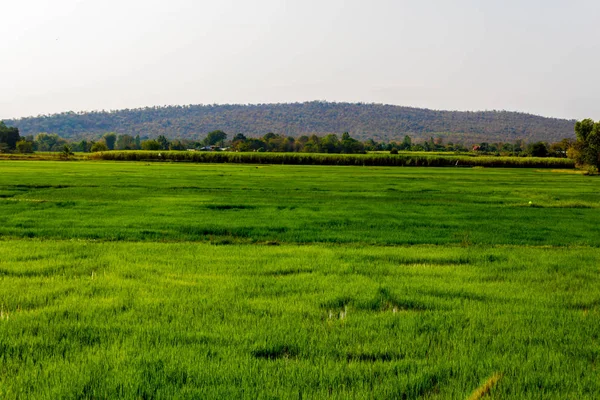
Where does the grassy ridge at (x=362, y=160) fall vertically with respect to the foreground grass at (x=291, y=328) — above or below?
above

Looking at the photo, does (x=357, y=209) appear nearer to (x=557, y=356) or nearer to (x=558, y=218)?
(x=558, y=218)

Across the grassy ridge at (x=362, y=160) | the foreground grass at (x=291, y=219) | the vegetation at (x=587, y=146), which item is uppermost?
the vegetation at (x=587, y=146)

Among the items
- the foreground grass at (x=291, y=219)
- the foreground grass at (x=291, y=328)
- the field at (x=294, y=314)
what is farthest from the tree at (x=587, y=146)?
the foreground grass at (x=291, y=328)

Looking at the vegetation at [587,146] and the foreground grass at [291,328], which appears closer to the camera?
the foreground grass at [291,328]

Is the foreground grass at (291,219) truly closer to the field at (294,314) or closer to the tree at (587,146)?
the field at (294,314)

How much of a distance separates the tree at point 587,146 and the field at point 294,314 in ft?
241

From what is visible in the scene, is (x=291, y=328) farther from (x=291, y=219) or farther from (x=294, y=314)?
(x=291, y=219)

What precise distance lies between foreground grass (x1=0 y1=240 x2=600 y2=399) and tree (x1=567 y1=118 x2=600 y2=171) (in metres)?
79.2

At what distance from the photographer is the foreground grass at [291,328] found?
16.8 ft

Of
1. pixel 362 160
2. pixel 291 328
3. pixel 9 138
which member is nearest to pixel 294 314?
pixel 291 328

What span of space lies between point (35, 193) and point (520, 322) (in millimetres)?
29115

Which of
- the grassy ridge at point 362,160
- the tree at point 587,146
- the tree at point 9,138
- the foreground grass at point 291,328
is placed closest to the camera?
the foreground grass at point 291,328

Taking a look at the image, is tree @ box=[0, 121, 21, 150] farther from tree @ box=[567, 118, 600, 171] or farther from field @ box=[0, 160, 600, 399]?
field @ box=[0, 160, 600, 399]

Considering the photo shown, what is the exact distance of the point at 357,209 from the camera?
23969 mm
